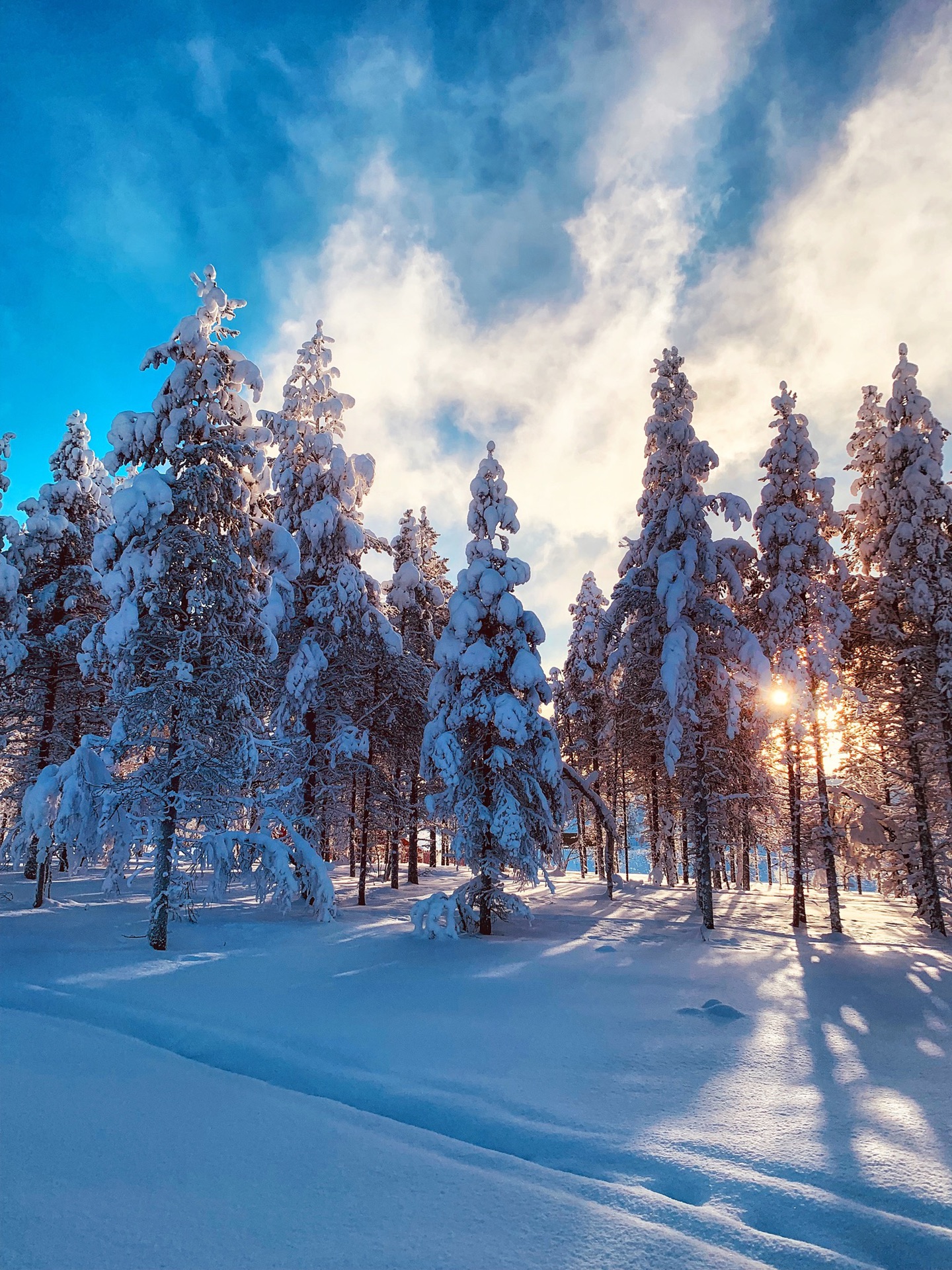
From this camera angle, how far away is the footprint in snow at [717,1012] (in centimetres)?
899

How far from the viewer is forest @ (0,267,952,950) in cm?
1305

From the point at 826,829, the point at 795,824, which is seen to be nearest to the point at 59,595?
the point at 795,824

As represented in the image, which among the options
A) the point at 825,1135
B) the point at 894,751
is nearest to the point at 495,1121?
the point at 825,1135

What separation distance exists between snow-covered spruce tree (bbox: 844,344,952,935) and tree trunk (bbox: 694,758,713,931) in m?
6.22

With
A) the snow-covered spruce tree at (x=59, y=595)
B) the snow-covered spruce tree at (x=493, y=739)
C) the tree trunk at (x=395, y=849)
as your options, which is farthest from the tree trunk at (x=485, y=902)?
the snow-covered spruce tree at (x=59, y=595)

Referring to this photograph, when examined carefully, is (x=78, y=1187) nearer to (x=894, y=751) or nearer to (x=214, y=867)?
(x=214, y=867)

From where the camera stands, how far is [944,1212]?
14.3 feet

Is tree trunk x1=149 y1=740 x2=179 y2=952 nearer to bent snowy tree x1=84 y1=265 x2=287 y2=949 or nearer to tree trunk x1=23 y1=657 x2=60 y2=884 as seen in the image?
bent snowy tree x1=84 y1=265 x2=287 y2=949

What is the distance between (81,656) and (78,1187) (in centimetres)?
1181

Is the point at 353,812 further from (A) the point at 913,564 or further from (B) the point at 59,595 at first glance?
(A) the point at 913,564

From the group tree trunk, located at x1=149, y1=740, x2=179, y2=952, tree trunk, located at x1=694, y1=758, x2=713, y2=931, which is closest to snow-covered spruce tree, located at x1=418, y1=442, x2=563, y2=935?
tree trunk, located at x1=694, y1=758, x2=713, y2=931

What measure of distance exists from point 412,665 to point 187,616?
9.00 metres

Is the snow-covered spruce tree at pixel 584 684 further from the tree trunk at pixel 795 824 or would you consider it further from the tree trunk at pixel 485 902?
the tree trunk at pixel 485 902

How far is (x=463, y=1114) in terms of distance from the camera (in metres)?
5.78
